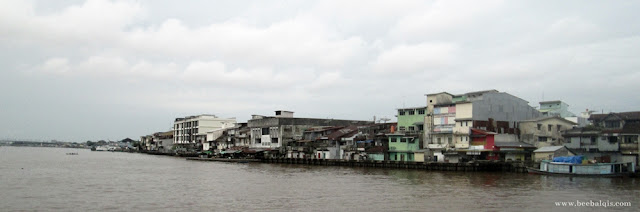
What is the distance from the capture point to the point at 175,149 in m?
116

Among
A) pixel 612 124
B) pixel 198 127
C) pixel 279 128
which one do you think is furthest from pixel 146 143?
pixel 612 124

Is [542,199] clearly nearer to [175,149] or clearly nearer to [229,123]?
[229,123]

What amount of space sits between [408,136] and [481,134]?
337 inches

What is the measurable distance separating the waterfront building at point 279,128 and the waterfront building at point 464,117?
87.5 ft

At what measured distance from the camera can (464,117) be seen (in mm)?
51625

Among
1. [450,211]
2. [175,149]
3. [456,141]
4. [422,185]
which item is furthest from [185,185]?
[175,149]

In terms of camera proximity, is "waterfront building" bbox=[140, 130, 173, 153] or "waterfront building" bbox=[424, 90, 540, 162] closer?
"waterfront building" bbox=[424, 90, 540, 162]

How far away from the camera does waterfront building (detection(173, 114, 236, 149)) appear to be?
108 m

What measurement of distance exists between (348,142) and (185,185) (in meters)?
32.7

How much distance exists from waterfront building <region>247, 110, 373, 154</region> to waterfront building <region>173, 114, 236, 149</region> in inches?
808

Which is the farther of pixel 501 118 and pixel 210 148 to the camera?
pixel 210 148

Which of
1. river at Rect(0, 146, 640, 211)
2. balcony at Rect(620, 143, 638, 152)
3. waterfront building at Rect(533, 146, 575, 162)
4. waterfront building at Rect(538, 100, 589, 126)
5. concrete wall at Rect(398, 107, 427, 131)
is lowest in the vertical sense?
river at Rect(0, 146, 640, 211)

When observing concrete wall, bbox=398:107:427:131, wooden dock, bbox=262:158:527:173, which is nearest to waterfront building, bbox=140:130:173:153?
wooden dock, bbox=262:158:527:173

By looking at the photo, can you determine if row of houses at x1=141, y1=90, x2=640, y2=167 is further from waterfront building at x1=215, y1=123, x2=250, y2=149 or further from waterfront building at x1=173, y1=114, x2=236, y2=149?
waterfront building at x1=173, y1=114, x2=236, y2=149
